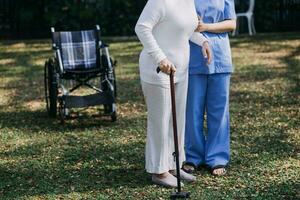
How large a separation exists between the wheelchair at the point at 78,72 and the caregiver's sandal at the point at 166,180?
212 cm

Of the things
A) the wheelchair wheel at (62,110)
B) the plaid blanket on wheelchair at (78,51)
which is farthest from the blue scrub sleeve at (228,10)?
the plaid blanket on wheelchair at (78,51)

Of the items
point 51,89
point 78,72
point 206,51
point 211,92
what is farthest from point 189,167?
point 51,89

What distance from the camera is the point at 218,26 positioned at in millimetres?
4637

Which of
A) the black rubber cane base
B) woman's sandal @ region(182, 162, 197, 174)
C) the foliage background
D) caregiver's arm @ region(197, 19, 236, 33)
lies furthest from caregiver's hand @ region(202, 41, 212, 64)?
the foliage background

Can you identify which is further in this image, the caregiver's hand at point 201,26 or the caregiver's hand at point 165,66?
the caregiver's hand at point 201,26

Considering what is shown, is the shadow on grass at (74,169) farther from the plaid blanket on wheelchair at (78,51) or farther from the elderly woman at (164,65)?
the plaid blanket on wheelchair at (78,51)

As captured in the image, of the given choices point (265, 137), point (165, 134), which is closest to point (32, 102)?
point (265, 137)

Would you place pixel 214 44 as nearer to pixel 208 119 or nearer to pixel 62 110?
pixel 208 119

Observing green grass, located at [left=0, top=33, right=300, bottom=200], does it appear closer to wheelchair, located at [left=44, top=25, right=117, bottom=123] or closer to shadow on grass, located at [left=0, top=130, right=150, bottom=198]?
shadow on grass, located at [left=0, top=130, right=150, bottom=198]

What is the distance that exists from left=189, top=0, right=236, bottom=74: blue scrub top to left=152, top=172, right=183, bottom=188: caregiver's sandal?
0.77m

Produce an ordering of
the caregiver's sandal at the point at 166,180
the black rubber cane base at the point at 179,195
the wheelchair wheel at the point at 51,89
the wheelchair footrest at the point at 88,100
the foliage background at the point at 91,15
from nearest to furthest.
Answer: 1. the black rubber cane base at the point at 179,195
2. the caregiver's sandal at the point at 166,180
3. the wheelchair footrest at the point at 88,100
4. the wheelchair wheel at the point at 51,89
5. the foliage background at the point at 91,15

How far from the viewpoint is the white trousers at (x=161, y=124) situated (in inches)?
170

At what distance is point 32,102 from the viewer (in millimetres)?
8047

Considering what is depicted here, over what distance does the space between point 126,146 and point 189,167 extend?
100 centimetres
